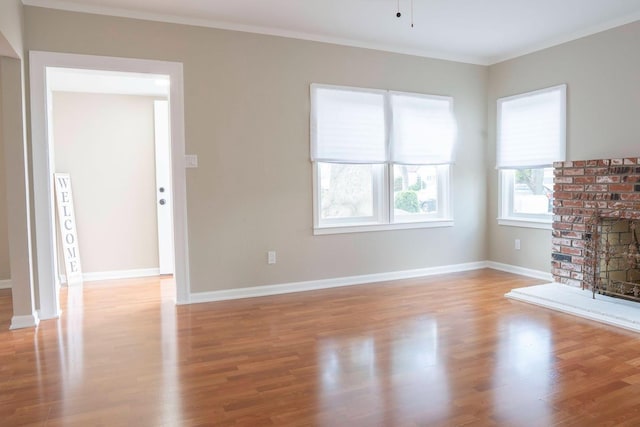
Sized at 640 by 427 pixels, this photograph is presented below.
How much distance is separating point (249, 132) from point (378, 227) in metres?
1.74

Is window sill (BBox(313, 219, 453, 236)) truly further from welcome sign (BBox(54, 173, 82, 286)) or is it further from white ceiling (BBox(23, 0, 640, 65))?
welcome sign (BBox(54, 173, 82, 286))

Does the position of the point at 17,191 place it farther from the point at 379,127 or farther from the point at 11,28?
the point at 379,127

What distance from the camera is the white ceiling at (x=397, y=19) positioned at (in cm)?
368

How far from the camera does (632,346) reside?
2992 millimetres

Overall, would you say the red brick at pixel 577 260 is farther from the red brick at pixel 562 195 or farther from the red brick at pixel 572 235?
the red brick at pixel 562 195

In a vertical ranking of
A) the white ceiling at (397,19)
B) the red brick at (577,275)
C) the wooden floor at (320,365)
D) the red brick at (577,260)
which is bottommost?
the wooden floor at (320,365)

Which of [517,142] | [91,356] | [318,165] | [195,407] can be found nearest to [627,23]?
[517,142]

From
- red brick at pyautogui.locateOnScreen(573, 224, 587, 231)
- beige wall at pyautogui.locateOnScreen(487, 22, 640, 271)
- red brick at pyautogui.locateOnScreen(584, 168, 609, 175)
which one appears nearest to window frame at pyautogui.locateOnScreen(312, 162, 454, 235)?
beige wall at pyautogui.locateOnScreen(487, 22, 640, 271)

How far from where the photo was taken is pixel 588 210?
4.11 metres

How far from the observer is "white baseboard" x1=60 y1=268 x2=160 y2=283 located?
540 centimetres

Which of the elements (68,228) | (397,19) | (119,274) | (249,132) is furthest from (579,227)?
(68,228)

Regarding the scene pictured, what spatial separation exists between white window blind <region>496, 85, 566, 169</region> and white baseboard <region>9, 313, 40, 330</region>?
502 centimetres

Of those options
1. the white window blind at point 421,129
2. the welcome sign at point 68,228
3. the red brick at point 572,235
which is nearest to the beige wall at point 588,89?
the red brick at point 572,235

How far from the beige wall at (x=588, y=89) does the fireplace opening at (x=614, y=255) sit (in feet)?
2.24
